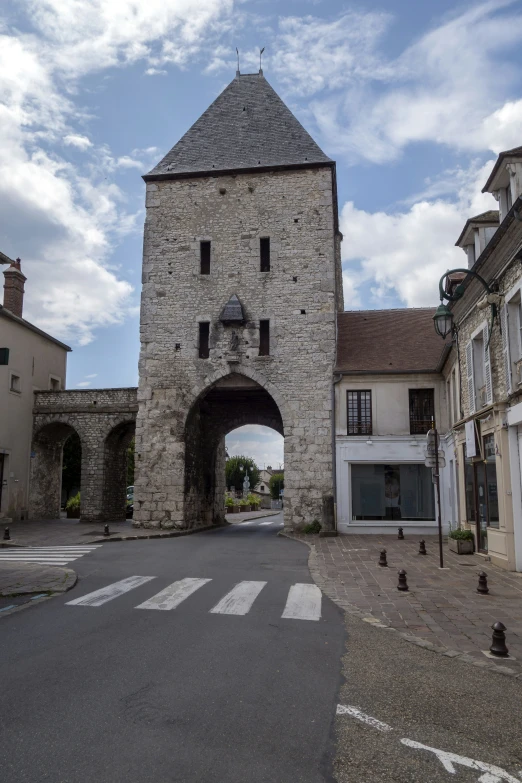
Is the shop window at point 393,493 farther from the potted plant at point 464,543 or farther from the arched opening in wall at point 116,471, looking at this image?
the arched opening in wall at point 116,471

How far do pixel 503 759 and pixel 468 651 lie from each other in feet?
7.89

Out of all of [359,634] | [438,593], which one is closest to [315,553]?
[438,593]

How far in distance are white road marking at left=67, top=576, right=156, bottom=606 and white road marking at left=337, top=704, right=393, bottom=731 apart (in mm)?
4342

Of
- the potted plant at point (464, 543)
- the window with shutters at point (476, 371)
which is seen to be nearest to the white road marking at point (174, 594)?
the potted plant at point (464, 543)

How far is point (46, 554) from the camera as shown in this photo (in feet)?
44.3

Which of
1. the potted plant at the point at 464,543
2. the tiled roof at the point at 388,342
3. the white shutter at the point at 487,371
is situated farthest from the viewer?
the tiled roof at the point at 388,342

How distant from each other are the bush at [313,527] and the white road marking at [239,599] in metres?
10.8

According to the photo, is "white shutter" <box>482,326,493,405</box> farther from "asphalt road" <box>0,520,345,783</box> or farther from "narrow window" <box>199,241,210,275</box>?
"narrow window" <box>199,241,210,275</box>

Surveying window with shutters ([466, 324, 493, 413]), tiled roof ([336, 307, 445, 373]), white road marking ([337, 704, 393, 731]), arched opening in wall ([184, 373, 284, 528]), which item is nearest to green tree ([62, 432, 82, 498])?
arched opening in wall ([184, 373, 284, 528])

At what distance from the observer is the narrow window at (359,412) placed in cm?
2070

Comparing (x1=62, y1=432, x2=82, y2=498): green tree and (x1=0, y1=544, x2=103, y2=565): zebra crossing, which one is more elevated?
(x1=62, y1=432, x2=82, y2=498): green tree

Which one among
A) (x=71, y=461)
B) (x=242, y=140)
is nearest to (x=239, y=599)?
(x=242, y=140)

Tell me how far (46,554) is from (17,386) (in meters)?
13.1

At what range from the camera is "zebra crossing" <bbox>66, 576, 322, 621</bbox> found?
7.49 meters
